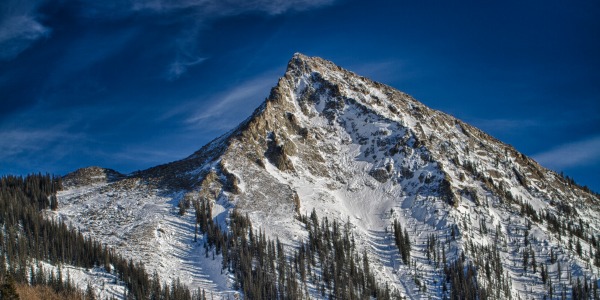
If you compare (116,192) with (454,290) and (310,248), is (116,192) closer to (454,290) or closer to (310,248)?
(310,248)

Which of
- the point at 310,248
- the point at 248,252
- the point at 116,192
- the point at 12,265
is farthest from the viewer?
the point at 116,192

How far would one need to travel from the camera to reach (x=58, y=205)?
18738 cm

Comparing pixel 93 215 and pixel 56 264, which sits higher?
pixel 93 215

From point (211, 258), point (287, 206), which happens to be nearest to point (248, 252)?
point (211, 258)

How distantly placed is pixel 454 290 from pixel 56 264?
112 m

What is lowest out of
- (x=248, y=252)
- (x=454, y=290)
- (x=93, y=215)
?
(x=454, y=290)

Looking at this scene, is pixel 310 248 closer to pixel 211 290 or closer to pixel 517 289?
pixel 211 290

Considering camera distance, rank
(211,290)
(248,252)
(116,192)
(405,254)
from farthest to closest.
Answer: (116,192)
(405,254)
(248,252)
(211,290)

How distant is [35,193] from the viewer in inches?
7520

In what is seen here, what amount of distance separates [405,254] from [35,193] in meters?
124

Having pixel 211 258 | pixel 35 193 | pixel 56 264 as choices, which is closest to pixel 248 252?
pixel 211 258

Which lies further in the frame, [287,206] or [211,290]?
[287,206]

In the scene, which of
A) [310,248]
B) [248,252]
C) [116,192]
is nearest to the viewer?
[248,252]

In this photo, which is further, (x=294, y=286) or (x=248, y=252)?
(x=248, y=252)
